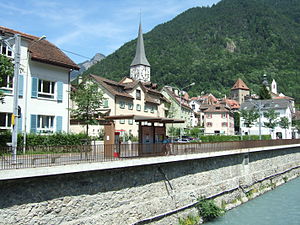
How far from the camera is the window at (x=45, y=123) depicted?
24.2 meters

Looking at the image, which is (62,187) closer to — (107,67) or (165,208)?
(165,208)

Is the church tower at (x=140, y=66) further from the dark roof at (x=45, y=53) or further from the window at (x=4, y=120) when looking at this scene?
the window at (x=4, y=120)

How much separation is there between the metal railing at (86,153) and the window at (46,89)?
32.8 feet

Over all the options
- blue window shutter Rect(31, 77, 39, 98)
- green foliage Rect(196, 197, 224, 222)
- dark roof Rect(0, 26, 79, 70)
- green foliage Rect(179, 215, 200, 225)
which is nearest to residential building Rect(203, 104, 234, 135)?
dark roof Rect(0, 26, 79, 70)

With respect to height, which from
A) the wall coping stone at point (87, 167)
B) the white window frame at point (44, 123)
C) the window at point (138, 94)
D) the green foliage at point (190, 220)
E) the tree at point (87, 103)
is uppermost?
the window at point (138, 94)

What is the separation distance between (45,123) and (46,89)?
283 centimetres

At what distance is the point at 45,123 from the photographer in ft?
81.6

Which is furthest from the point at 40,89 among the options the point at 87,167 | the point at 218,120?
the point at 218,120

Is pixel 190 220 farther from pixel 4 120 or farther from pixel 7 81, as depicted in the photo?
pixel 7 81

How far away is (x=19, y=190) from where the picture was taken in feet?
33.5

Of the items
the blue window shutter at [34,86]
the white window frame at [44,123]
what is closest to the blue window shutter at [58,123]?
the white window frame at [44,123]

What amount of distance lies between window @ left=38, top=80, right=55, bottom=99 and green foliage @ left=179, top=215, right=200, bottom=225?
49.0 feet

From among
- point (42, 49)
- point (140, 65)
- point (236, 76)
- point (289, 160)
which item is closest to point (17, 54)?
point (42, 49)

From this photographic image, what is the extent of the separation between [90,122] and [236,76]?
157 meters
